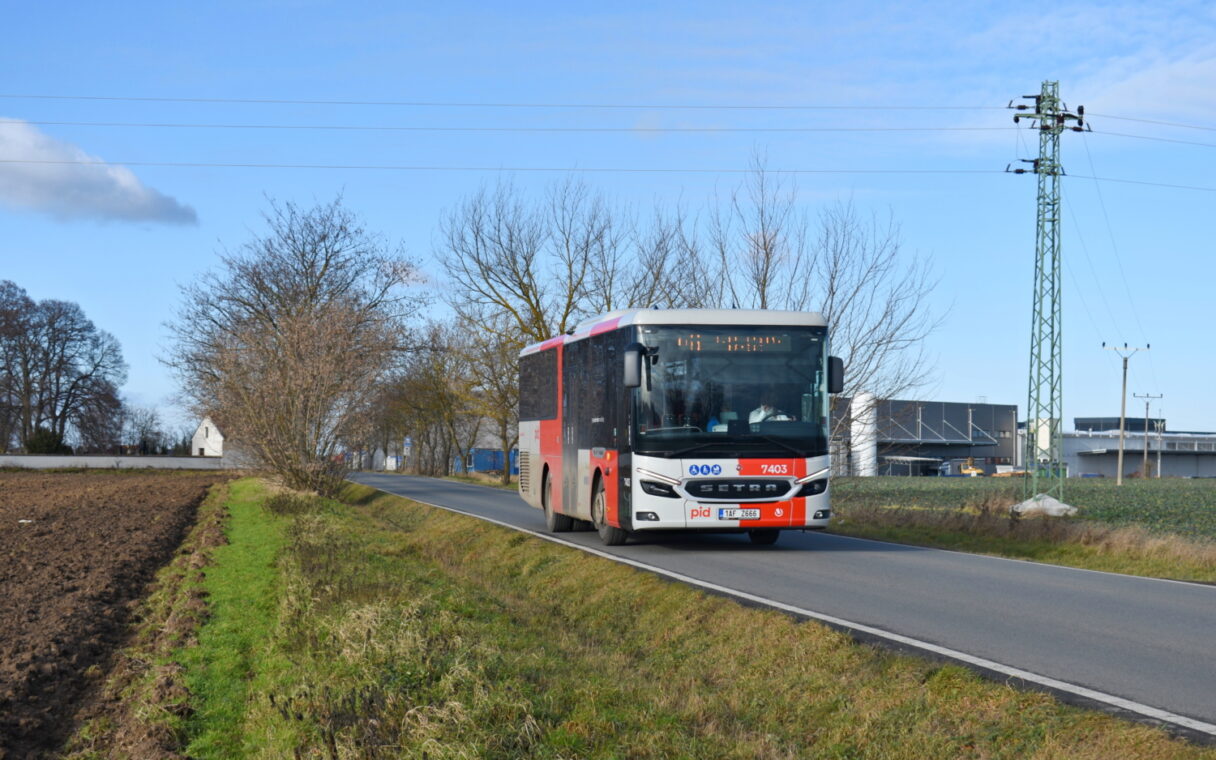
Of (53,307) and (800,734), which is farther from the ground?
(53,307)

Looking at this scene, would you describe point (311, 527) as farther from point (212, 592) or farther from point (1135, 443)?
point (1135, 443)

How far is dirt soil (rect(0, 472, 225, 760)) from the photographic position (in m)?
8.39

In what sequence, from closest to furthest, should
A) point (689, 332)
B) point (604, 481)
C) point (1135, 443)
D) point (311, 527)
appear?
point (689, 332) → point (604, 481) → point (311, 527) → point (1135, 443)

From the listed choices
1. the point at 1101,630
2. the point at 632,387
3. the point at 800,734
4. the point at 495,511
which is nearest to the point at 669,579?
the point at 632,387

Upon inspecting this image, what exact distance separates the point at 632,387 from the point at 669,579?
358 cm

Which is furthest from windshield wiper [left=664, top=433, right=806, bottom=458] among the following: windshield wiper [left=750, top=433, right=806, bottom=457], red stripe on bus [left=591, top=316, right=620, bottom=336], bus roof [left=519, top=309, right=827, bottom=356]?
red stripe on bus [left=591, top=316, right=620, bottom=336]

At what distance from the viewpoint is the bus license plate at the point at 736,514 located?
15953mm

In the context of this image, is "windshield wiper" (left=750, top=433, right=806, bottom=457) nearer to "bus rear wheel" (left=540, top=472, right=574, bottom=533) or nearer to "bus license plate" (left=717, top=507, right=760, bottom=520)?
"bus license plate" (left=717, top=507, right=760, bottom=520)

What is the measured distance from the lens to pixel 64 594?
13578 millimetres

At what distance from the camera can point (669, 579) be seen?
43.7 ft

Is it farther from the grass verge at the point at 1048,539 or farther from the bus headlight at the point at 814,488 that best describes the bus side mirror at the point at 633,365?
the grass verge at the point at 1048,539

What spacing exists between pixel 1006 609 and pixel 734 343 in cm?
608

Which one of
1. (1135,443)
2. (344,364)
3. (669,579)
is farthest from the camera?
(1135,443)

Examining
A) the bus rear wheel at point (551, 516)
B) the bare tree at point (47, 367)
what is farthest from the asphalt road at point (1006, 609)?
the bare tree at point (47, 367)
